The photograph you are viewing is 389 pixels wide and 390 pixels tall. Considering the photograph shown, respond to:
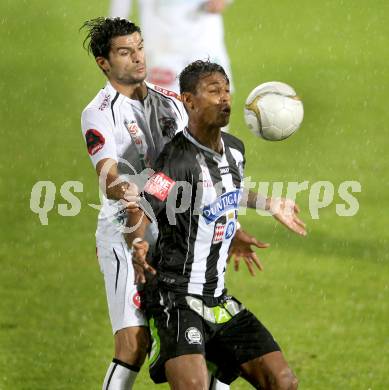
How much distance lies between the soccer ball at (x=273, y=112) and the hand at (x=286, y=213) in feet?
1.85

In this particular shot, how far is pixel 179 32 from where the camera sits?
1475cm

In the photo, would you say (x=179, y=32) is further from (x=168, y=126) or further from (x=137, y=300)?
(x=137, y=300)

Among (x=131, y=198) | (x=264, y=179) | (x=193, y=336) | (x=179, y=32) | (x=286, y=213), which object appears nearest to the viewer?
(x=193, y=336)

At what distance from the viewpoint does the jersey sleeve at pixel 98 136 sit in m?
6.66

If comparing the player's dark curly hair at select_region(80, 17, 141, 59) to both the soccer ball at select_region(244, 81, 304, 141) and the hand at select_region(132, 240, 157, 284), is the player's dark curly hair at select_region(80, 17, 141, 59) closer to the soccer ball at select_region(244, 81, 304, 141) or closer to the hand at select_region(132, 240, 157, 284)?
the soccer ball at select_region(244, 81, 304, 141)

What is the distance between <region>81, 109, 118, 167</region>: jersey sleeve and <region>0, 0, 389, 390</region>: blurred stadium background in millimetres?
1976

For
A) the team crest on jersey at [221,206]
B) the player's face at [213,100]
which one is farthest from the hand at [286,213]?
the player's face at [213,100]

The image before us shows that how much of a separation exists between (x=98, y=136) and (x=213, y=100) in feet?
2.52

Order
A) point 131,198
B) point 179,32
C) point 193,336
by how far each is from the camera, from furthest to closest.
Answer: point 179,32 < point 131,198 < point 193,336

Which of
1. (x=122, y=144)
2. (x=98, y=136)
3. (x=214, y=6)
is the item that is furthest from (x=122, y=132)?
(x=214, y=6)

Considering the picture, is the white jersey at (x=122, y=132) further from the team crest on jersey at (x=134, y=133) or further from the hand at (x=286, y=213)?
the hand at (x=286, y=213)

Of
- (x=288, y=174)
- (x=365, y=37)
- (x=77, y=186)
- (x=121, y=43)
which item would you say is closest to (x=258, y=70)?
(x=365, y=37)

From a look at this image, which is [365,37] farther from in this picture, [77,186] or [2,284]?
[2,284]

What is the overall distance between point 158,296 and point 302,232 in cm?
91
